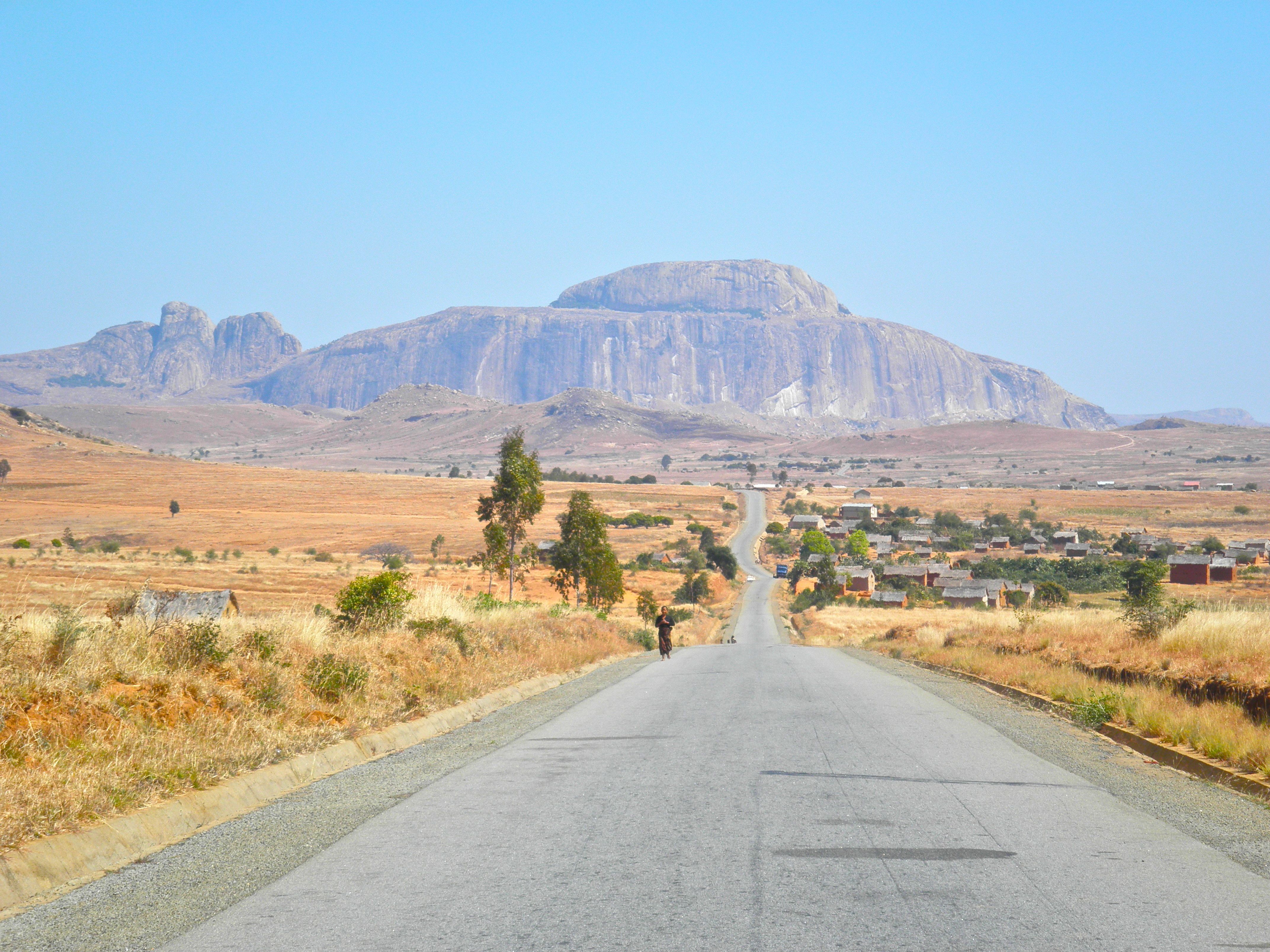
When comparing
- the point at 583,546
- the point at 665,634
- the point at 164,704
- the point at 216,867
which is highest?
the point at 164,704

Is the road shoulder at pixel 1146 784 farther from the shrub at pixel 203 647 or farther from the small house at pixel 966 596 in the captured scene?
the small house at pixel 966 596

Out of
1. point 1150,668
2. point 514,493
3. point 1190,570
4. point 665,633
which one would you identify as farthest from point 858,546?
point 1150,668

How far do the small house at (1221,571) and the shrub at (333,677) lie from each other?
75.0m

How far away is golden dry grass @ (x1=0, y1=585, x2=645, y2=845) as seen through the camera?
7410mm

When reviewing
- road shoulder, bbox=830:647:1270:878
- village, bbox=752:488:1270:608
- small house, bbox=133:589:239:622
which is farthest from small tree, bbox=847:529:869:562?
road shoulder, bbox=830:647:1270:878

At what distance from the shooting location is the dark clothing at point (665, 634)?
28375 mm

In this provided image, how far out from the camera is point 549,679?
66.9ft

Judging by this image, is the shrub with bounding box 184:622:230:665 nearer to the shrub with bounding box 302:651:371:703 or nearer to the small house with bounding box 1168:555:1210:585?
the shrub with bounding box 302:651:371:703

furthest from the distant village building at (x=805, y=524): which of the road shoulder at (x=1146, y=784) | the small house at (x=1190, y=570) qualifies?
the road shoulder at (x=1146, y=784)

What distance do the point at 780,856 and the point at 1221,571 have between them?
80.8 metres

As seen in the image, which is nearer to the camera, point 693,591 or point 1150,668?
point 1150,668

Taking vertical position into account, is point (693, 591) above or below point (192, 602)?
below

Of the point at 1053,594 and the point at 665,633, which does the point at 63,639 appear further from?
the point at 1053,594

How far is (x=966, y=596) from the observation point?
76562 millimetres
